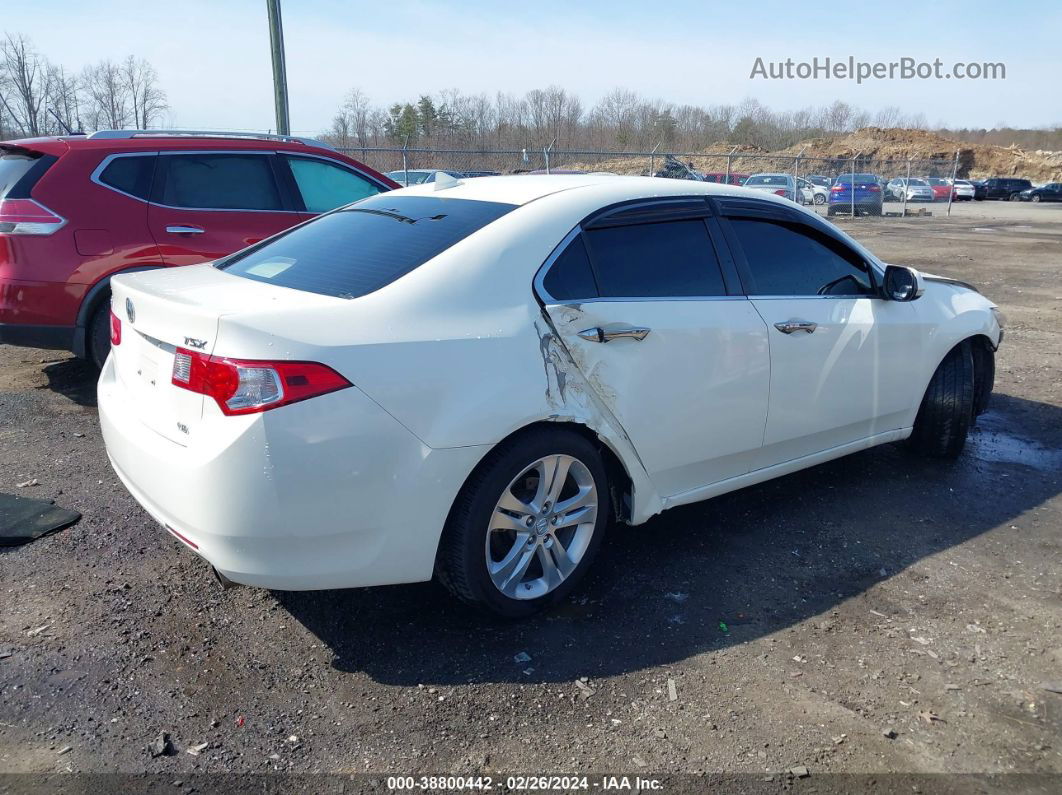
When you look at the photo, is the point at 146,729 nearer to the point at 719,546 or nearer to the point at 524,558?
the point at 524,558

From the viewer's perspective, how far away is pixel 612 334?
3.29 meters

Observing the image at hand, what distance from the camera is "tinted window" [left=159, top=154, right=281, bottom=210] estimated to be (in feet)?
20.2

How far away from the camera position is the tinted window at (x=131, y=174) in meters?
5.88

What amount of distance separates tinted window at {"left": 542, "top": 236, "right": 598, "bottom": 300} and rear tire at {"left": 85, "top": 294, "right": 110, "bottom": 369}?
3835 millimetres

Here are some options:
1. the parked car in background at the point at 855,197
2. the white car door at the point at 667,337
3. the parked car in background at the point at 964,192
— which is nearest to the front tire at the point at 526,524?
the white car door at the point at 667,337

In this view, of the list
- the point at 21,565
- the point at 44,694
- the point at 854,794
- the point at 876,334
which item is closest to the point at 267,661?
the point at 44,694

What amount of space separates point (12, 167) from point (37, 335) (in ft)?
4.00

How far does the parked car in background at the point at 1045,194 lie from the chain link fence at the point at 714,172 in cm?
481

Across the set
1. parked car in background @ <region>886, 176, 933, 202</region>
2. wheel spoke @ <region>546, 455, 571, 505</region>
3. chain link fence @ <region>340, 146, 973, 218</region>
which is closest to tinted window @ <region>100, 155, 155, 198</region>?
chain link fence @ <region>340, 146, 973, 218</region>

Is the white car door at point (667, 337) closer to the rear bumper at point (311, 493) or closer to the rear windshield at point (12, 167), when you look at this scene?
the rear bumper at point (311, 493)

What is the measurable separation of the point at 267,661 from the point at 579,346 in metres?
1.59

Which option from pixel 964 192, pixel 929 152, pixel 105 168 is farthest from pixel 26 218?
pixel 929 152

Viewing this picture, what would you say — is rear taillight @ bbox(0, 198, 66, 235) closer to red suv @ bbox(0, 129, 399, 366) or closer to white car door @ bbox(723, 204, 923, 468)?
red suv @ bbox(0, 129, 399, 366)

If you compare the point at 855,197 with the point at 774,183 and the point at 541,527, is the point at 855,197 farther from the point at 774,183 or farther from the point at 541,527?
the point at 541,527
